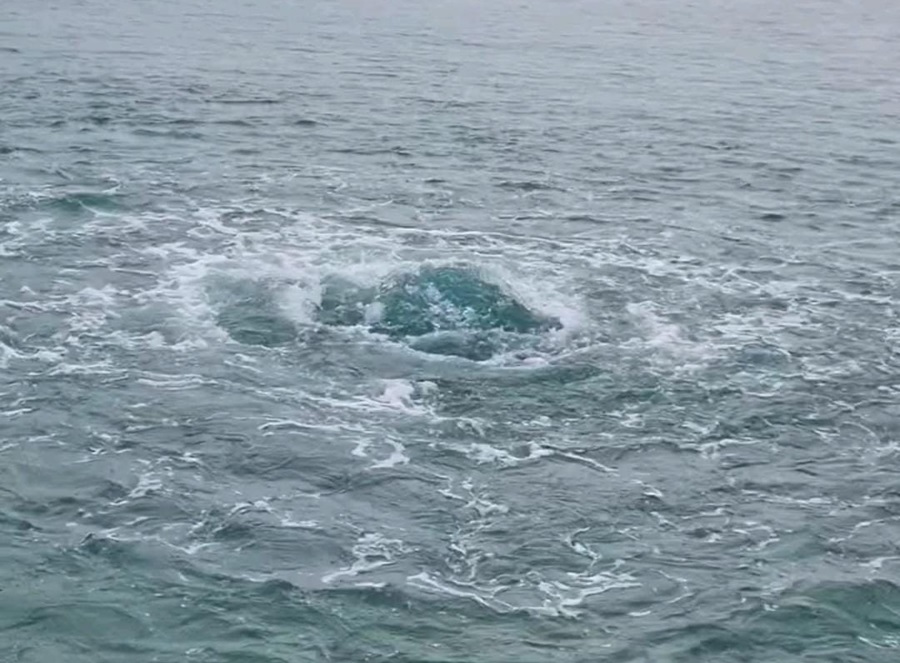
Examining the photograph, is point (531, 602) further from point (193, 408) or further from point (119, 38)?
point (119, 38)

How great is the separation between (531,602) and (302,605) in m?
4.01

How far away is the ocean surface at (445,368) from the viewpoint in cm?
2480

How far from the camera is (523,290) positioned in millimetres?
38438

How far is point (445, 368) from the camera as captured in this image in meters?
33.7

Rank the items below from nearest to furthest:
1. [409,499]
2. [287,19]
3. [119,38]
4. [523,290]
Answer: [409,499] → [523,290] → [119,38] → [287,19]

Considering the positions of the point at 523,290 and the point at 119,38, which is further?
the point at 119,38

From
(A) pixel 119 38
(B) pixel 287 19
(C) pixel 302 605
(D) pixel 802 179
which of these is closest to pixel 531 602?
(C) pixel 302 605

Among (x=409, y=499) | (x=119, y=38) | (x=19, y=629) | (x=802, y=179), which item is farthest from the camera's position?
(x=119, y=38)

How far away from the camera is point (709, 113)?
59250 millimetres

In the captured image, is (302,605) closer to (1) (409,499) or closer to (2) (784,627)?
(1) (409,499)

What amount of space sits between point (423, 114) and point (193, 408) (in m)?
28.5

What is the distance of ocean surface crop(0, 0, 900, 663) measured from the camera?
24.8 metres

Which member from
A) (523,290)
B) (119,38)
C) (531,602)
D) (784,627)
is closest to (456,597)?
(531,602)

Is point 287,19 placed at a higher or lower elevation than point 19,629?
higher
